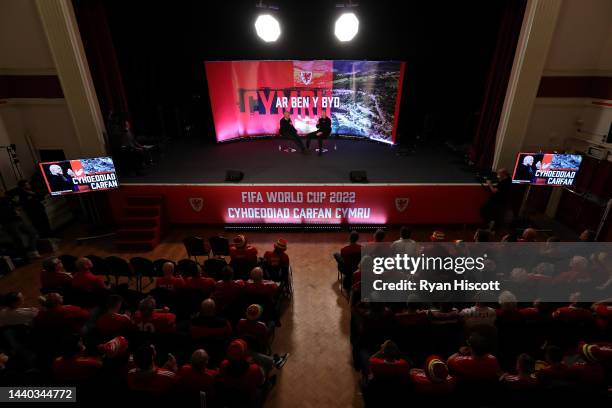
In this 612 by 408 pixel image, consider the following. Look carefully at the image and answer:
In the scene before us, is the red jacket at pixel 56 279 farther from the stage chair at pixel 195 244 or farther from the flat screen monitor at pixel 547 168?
the flat screen monitor at pixel 547 168

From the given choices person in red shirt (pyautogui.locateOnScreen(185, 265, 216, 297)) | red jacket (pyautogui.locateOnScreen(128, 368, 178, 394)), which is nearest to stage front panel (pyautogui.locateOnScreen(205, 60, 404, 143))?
person in red shirt (pyautogui.locateOnScreen(185, 265, 216, 297))

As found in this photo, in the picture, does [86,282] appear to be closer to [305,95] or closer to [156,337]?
[156,337]

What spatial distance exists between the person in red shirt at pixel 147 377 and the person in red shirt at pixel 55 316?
1398 mm

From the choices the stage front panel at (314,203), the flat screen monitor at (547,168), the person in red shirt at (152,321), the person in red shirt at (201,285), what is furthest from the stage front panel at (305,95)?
the person in red shirt at (152,321)

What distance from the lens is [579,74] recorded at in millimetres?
6867

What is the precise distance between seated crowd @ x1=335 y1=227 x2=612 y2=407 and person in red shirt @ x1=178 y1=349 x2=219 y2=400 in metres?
1.44

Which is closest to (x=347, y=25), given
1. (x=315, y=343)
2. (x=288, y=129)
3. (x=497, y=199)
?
(x=288, y=129)

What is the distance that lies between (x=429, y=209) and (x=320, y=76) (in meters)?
5.04

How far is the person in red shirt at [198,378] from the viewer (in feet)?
9.42

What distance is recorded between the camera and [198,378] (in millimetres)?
2898

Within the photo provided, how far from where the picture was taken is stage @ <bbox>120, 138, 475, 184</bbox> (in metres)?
7.25

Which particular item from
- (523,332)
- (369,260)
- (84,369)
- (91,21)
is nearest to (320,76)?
(91,21)

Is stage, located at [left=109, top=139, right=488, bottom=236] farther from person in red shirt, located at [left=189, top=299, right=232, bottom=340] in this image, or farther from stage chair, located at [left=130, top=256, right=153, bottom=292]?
person in red shirt, located at [left=189, top=299, right=232, bottom=340]

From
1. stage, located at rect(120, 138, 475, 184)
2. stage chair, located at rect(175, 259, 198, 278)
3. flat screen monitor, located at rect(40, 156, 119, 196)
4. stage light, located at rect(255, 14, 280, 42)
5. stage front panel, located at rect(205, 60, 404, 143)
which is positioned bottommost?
stage chair, located at rect(175, 259, 198, 278)
